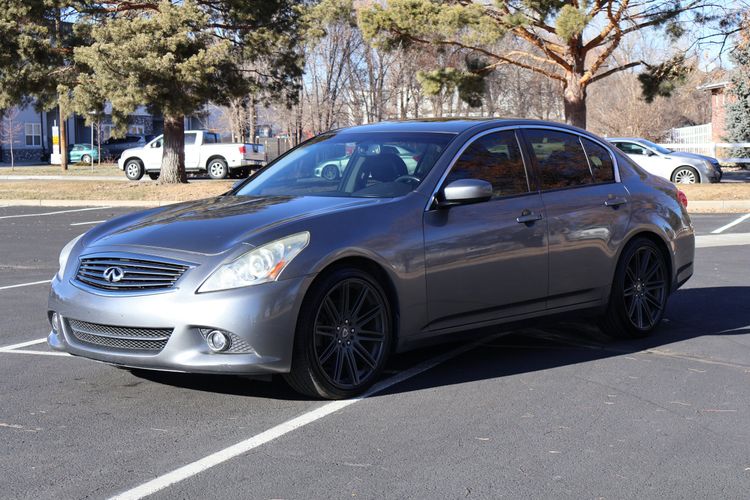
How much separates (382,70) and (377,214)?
146 ft

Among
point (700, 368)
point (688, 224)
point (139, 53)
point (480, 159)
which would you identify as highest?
point (139, 53)

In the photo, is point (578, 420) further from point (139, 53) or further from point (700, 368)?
point (139, 53)

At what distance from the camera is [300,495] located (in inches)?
166

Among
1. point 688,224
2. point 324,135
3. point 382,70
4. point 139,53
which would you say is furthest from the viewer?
point 382,70

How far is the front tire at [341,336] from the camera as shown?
5555 mm

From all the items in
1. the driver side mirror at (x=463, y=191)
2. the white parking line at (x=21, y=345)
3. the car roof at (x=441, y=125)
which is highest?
the car roof at (x=441, y=125)

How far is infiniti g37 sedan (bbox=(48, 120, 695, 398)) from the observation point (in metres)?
5.41

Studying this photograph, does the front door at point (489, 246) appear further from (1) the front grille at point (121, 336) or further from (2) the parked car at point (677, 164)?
(2) the parked car at point (677, 164)

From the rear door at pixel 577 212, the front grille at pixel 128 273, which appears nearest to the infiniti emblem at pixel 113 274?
the front grille at pixel 128 273

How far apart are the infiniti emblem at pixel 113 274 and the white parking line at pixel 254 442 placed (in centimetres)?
126

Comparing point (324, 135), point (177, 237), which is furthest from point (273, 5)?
point (177, 237)

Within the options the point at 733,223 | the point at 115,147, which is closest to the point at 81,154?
the point at 115,147

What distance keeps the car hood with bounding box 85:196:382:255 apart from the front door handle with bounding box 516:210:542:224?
111 cm

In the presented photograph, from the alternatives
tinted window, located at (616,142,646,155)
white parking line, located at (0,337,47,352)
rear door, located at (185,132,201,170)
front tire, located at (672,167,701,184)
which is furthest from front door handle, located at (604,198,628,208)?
rear door, located at (185,132,201,170)
